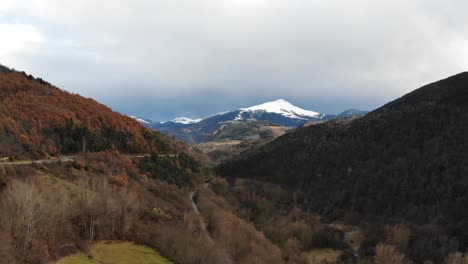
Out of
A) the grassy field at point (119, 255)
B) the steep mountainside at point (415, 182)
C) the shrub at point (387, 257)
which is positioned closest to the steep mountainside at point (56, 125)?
the grassy field at point (119, 255)

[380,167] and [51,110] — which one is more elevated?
[51,110]

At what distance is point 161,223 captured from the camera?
278 ft

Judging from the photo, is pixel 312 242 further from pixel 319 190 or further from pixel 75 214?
pixel 75 214

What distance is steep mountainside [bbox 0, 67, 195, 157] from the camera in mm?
112250

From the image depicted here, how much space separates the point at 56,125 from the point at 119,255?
7990 cm

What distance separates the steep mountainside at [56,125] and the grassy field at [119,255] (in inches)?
1601

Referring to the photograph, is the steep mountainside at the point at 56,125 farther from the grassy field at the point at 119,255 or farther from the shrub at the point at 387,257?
the shrub at the point at 387,257

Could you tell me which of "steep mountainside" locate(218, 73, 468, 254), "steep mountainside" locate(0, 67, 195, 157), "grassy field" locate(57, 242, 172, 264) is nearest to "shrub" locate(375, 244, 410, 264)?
"steep mountainside" locate(218, 73, 468, 254)

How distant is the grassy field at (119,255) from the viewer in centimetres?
6334

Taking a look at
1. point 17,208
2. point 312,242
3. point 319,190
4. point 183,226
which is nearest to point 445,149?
point 319,190

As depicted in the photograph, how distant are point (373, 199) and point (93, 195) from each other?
125 metres

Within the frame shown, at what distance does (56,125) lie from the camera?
136 m

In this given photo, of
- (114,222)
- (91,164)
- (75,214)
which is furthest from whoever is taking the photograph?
(91,164)

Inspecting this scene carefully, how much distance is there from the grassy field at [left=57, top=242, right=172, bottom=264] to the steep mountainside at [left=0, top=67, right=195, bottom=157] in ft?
Answer: 133
